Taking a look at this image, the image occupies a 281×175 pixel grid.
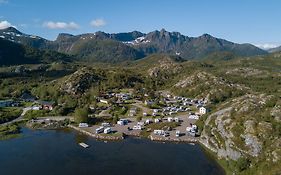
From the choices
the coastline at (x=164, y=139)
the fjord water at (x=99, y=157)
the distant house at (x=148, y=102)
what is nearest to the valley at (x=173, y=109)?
the distant house at (x=148, y=102)

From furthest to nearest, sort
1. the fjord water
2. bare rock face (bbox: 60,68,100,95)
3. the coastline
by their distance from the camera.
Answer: bare rock face (bbox: 60,68,100,95), the coastline, the fjord water

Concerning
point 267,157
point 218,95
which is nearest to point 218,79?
point 218,95

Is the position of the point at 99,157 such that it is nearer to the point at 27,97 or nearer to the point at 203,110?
the point at 203,110

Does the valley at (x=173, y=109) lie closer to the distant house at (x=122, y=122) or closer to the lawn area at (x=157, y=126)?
the lawn area at (x=157, y=126)

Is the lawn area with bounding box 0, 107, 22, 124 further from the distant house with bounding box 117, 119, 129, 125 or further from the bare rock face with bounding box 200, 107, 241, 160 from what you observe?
the bare rock face with bounding box 200, 107, 241, 160

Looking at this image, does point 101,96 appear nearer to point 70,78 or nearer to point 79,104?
point 79,104

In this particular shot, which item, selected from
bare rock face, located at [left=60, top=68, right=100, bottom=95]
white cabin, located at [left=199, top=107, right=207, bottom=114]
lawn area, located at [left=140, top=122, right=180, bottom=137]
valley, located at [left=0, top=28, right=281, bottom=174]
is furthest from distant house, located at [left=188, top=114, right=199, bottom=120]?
bare rock face, located at [left=60, top=68, right=100, bottom=95]

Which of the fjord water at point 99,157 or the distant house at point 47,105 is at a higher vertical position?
the distant house at point 47,105

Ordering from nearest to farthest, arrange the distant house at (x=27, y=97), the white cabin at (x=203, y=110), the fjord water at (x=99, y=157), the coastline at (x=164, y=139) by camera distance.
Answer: the fjord water at (x=99, y=157) → the coastline at (x=164, y=139) → the white cabin at (x=203, y=110) → the distant house at (x=27, y=97)

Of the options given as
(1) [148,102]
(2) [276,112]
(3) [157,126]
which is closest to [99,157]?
(3) [157,126]
